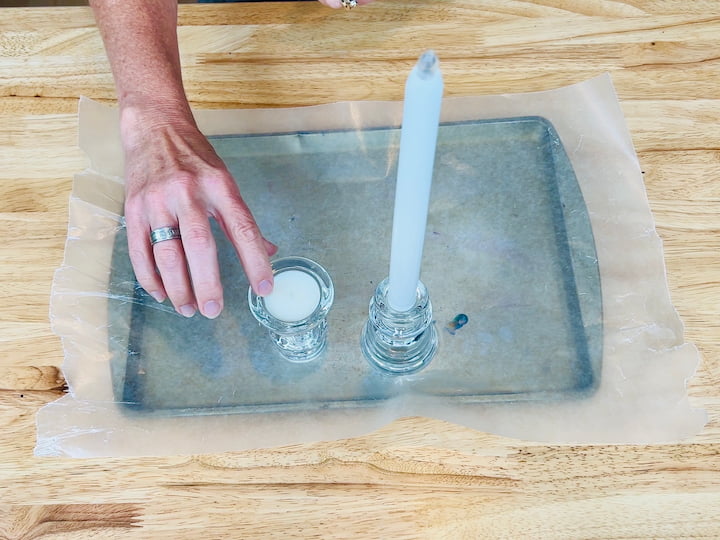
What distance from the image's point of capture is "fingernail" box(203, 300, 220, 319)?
49 centimetres

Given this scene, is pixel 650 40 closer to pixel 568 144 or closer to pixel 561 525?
pixel 568 144

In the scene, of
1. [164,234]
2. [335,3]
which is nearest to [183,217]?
[164,234]

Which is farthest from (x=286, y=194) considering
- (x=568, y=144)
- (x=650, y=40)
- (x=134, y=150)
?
(x=650, y=40)

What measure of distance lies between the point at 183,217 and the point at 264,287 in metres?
0.09

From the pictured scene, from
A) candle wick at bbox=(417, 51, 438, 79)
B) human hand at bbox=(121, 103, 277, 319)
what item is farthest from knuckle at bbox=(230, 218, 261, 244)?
candle wick at bbox=(417, 51, 438, 79)

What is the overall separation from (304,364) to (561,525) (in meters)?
0.22

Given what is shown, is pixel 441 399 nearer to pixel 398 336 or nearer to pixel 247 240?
pixel 398 336

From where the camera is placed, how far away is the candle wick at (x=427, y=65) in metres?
0.26

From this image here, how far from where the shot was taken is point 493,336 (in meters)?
0.53

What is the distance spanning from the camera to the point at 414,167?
303mm

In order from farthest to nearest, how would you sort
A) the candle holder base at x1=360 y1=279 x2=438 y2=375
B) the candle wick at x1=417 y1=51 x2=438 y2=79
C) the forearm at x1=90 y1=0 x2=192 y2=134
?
the forearm at x1=90 y1=0 x2=192 y2=134
the candle holder base at x1=360 y1=279 x2=438 y2=375
the candle wick at x1=417 y1=51 x2=438 y2=79

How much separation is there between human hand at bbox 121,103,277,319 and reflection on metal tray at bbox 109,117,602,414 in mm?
45

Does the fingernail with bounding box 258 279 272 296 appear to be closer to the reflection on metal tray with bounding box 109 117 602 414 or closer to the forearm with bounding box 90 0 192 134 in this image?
the reflection on metal tray with bounding box 109 117 602 414

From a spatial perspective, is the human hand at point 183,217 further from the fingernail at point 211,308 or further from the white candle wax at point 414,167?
the white candle wax at point 414,167
